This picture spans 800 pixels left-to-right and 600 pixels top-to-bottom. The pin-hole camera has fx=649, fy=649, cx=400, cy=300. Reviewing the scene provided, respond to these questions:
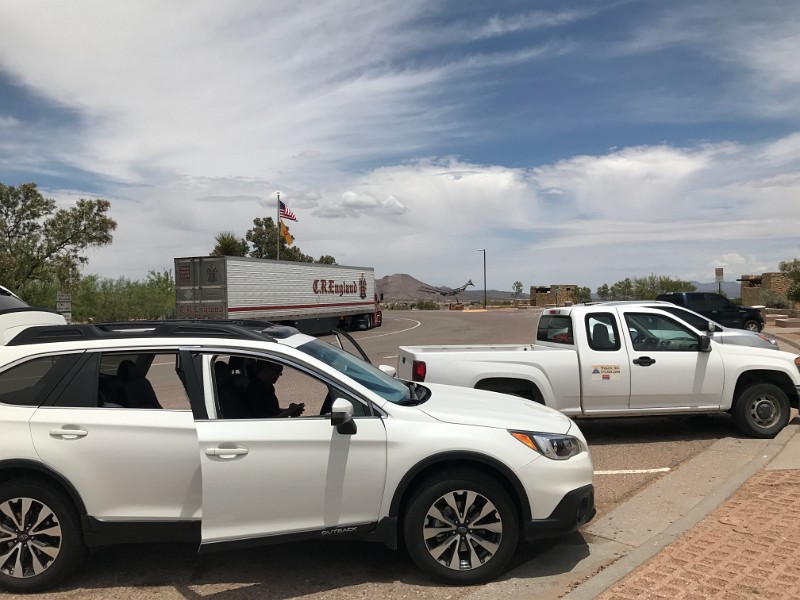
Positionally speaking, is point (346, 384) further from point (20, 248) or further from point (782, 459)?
point (20, 248)

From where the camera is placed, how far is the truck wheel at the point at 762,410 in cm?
736

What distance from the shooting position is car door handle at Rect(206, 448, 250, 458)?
3.79m

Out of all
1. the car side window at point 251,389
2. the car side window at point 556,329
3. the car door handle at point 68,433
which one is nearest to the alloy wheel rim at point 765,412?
the car side window at point 556,329

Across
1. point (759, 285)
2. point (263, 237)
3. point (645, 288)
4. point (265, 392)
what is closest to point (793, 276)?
point (759, 285)

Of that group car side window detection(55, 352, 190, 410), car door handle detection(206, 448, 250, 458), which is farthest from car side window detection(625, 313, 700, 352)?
car side window detection(55, 352, 190, 410)

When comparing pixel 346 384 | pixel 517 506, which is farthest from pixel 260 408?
pixel 517 506

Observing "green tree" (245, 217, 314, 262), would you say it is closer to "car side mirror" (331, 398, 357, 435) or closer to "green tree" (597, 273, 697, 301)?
"green tree" (597, 273, 697, 301)

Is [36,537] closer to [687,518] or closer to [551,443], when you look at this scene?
[551,443]

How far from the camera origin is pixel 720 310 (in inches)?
925

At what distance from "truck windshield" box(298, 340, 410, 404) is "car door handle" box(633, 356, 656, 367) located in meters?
3.50

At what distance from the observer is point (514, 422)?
4.17m

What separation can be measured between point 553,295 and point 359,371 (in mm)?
55823

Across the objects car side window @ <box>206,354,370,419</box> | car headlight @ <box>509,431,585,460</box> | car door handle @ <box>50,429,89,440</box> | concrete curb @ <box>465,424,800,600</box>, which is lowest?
concrete curb @ <box>465,424,800,600</box>

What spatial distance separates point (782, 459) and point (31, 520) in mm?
6457
